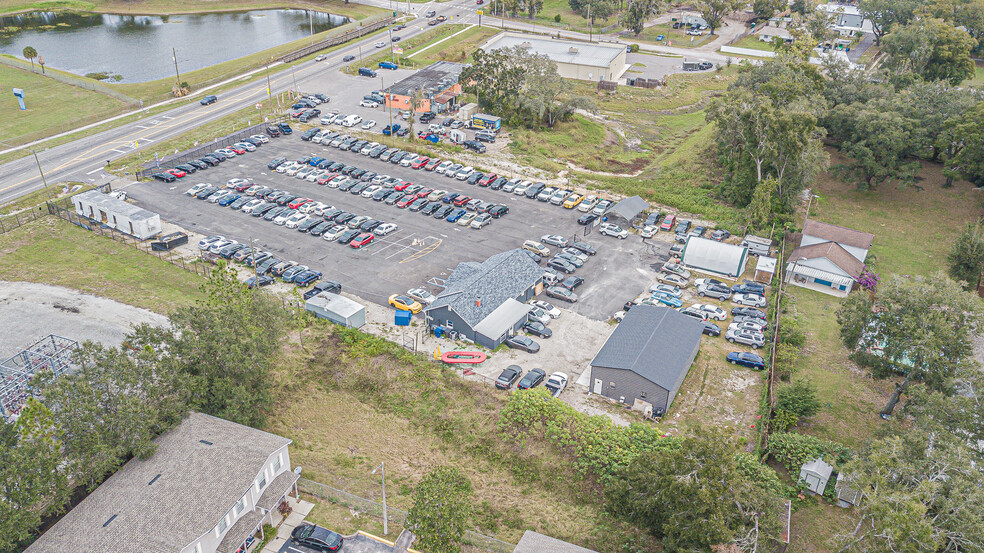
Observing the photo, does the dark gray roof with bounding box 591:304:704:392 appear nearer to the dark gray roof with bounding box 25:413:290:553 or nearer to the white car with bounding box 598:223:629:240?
the white car with bounding box 598:223:629:240

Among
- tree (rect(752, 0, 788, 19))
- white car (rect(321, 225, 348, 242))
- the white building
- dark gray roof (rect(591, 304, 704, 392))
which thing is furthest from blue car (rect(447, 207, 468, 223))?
tree (rect(752, 0, 788, 19))

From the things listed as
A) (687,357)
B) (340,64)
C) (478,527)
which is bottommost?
(478,527)

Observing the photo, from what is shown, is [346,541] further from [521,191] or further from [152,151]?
[152,151]

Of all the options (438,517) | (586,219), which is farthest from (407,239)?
(438,517)

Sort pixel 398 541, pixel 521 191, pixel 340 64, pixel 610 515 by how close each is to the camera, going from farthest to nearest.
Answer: pixel 340 64 → pixel 521 191 → pixel 610 515 → pixel 398 541

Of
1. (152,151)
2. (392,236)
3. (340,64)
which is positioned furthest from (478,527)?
(340,64)

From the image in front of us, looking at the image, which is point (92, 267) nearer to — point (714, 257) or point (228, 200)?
point (228, 200)
